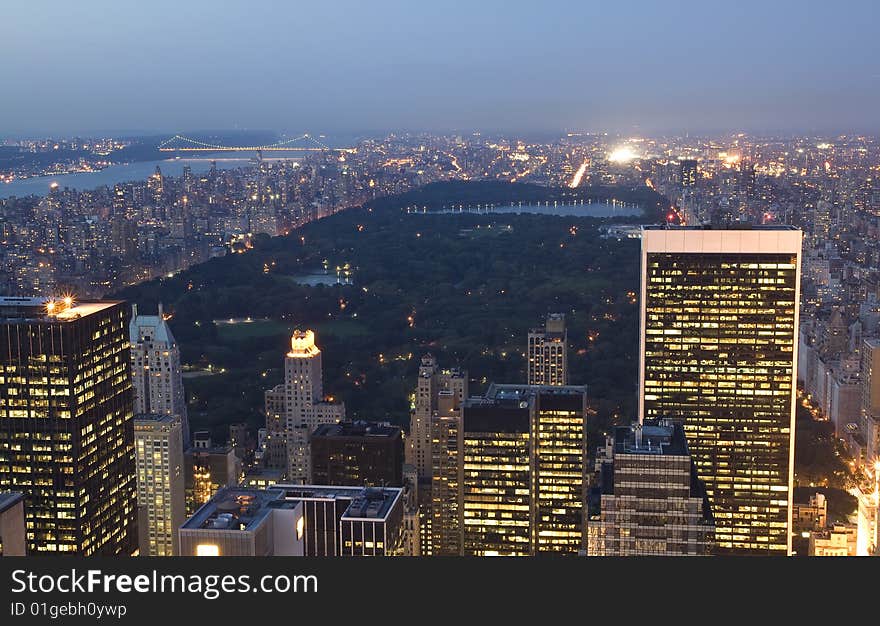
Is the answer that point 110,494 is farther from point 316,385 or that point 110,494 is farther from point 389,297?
point 389,297

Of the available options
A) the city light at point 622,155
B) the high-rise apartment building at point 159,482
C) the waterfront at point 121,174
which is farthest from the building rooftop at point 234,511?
the city light at point 622,155

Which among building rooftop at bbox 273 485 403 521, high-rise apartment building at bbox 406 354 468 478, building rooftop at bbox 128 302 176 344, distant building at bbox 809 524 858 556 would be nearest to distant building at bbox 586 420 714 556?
building rooftop at bbox 273 485 403 521

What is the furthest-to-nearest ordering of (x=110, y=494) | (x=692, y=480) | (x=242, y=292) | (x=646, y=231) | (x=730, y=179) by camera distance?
1. (x=242, y=292)
2. (x=730, y=179)
3. (x=646, y=231)
4. (x=110, y=494)
5. (x=692, y=480)

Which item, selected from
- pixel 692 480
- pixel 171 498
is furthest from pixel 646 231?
pixel 171 498

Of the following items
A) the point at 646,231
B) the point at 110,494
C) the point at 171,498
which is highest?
the point at 646,231

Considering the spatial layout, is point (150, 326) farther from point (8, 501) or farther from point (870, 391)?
point (870, 391)

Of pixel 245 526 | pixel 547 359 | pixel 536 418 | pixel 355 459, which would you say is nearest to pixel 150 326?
pixel 355 459
